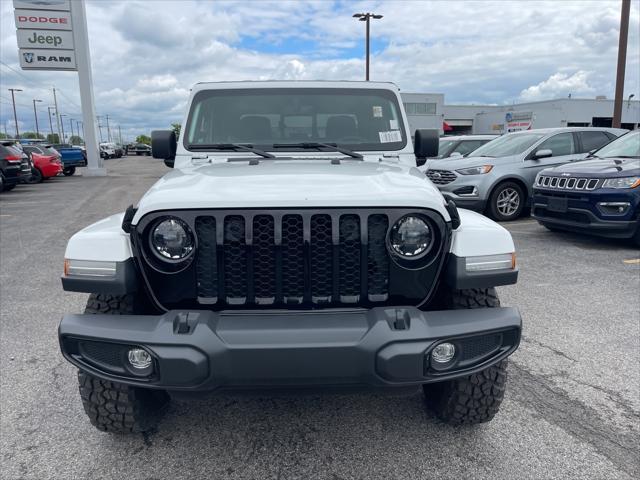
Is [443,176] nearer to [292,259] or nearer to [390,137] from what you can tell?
[390,137]

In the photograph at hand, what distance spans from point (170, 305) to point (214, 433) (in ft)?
2.69

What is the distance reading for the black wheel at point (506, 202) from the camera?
868 centimetres

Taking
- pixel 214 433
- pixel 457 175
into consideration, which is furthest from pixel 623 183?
pixel 214 433

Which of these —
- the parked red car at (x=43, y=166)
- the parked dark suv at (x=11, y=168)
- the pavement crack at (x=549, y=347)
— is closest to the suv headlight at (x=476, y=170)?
the pavement crack at (x=549, y=347)

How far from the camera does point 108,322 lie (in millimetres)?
2072

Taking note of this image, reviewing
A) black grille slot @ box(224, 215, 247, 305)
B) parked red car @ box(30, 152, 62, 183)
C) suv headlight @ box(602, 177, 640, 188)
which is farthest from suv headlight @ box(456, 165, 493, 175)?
parked red car @ box(30, 152, 62, 183)

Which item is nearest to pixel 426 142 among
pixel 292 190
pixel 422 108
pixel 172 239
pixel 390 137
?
pixel 390 137

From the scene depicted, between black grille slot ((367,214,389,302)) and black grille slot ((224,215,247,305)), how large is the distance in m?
0.55

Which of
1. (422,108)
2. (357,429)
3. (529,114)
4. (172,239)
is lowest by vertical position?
(357,429)

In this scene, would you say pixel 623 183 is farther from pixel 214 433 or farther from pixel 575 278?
pixel 214 433

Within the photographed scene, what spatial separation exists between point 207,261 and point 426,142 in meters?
2.04

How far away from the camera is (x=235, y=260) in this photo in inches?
86.5

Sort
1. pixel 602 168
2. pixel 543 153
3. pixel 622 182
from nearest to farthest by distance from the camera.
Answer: pixel 622 182 → pixel 602 168 → pixel 543 153

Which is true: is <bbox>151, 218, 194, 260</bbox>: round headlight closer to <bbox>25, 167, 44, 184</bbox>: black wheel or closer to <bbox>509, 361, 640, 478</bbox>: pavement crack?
<bbox>509, 361, 640, 478</bbox>: pavement crack
